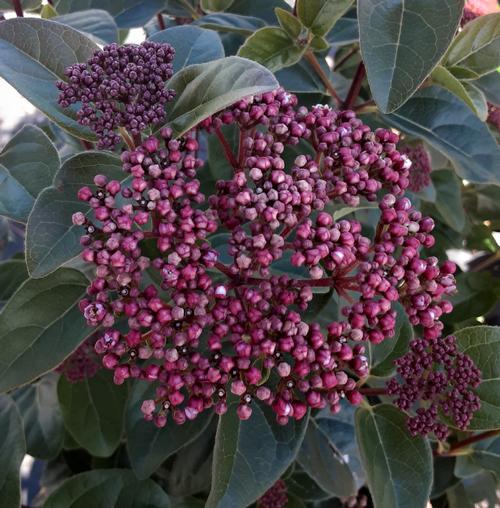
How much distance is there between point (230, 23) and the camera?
0.95m

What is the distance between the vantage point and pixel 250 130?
0.74m

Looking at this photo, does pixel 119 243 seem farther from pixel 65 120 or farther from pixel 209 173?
pixel 209 173

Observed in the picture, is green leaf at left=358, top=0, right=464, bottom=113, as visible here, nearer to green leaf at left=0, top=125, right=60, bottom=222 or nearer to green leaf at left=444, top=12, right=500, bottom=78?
green leaf at left=444, top=12, right=500, bottom=78

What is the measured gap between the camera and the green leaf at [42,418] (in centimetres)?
120

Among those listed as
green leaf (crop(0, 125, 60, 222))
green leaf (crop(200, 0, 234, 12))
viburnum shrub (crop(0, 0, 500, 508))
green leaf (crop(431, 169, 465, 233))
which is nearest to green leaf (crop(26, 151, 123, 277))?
viburnum shrub (crop(0, 0, 500, 508))

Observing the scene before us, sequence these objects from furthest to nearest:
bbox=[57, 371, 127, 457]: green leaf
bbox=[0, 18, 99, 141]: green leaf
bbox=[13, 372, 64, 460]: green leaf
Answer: bbox=[13, 372, 64, 460]: green leaf < bbox=[57, 371, 127, 457]: green leaf < bbox=[0, 18, 99, 141]: green leaf

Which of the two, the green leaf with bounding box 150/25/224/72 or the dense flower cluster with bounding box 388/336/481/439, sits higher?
the green leaf with bounding box 150/25/224/72

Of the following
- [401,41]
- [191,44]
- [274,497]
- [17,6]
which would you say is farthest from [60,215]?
[274,497]

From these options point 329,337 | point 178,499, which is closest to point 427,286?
point 329,337

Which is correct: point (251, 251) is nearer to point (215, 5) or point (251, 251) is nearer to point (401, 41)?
point (401, 41)

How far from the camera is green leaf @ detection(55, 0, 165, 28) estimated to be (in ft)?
3.56

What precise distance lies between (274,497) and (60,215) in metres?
0.65

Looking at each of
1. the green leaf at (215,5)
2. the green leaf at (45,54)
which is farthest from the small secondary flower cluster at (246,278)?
the green leaf at (215,5)

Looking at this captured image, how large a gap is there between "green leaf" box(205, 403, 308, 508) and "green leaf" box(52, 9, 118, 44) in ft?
1.86
